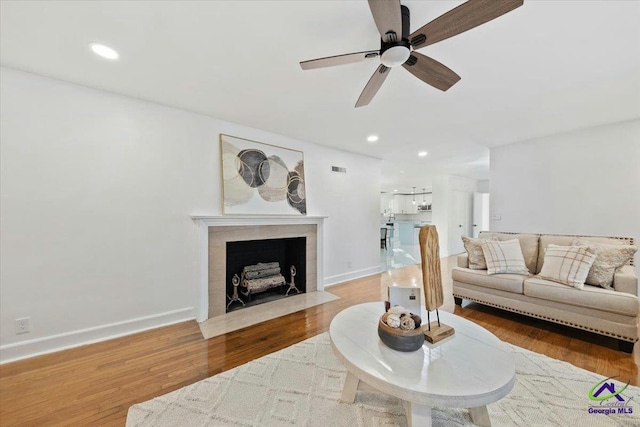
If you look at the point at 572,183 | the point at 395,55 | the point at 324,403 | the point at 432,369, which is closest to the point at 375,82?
the point at 395,55

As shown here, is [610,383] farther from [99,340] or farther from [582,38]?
[99,340]

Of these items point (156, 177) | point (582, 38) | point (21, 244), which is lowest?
point (21, 244)

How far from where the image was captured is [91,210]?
2.42m

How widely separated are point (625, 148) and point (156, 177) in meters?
5.95

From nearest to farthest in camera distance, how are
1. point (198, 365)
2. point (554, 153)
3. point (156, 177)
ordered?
point (198, 365), point (156, 177), point (554, 153)

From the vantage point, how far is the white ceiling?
4.99ft

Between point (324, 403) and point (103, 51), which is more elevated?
point (103, 51)

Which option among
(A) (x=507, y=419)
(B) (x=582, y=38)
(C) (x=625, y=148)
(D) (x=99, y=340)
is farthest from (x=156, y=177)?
(C) (x=625, y=148)

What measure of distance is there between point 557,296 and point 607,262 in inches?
22.8

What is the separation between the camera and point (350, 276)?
4637 mm

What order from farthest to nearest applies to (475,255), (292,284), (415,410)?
(292,284), (475,255), (415,410)

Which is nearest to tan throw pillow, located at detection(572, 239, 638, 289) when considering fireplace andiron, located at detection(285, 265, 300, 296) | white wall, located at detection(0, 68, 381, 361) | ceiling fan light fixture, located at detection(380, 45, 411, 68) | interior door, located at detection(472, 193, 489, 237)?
ceiling fan light fixture, located at detection(380, 45, 411, 68)

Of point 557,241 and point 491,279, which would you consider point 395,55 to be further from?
point 557,241

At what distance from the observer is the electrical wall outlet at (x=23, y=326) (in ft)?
6.95
